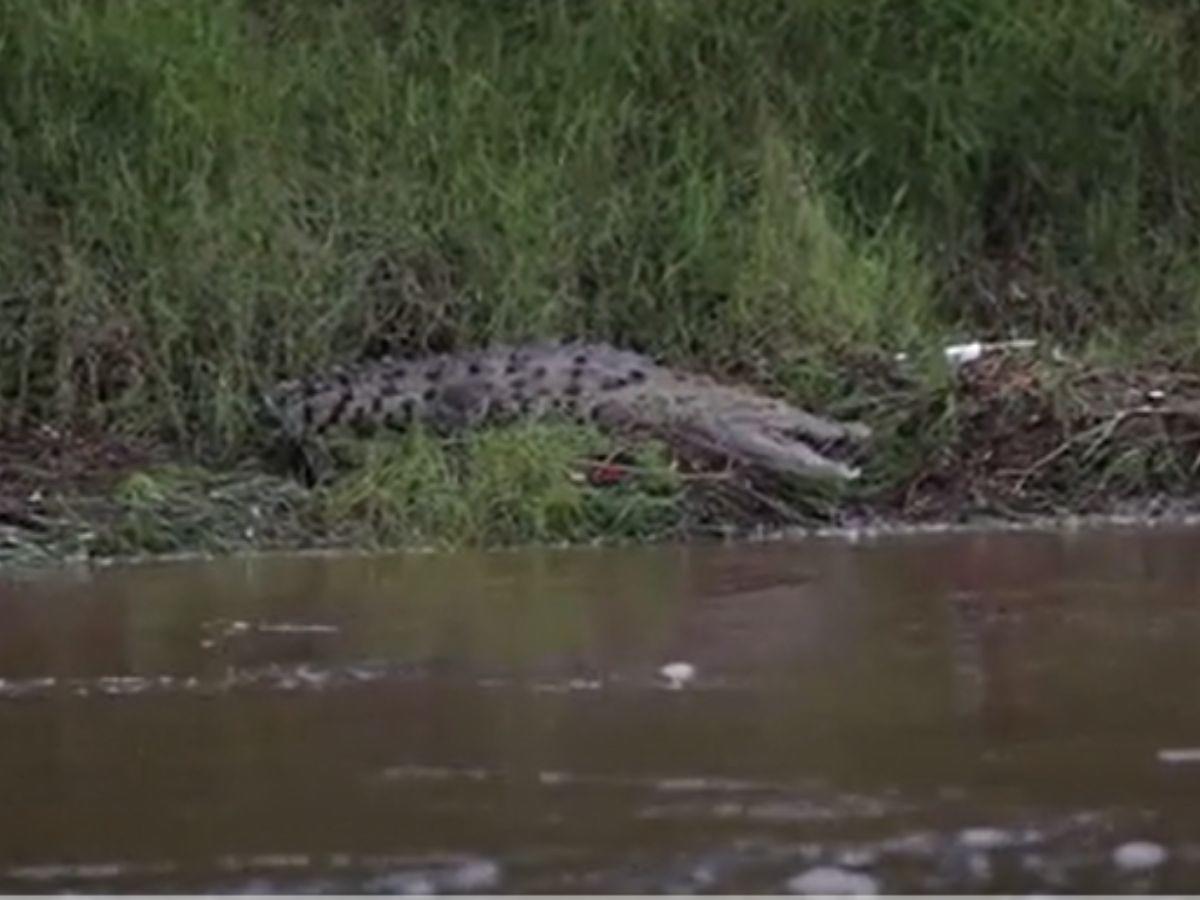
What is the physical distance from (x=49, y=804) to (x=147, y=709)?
76 cm

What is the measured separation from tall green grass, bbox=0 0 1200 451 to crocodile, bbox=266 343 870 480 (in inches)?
11.3

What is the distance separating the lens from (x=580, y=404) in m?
8.05

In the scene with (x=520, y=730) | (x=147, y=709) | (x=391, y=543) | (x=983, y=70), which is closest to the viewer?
(x=520, y=730)

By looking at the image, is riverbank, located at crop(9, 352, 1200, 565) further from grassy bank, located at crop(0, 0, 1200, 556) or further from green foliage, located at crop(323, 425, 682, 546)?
grassy bank, located at crop(0, 0, 1200, 556)

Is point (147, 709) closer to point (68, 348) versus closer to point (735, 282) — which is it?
point (68, 348)

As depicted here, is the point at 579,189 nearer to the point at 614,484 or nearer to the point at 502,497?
the point at 614,484

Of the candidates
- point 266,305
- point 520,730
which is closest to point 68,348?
point 266,305

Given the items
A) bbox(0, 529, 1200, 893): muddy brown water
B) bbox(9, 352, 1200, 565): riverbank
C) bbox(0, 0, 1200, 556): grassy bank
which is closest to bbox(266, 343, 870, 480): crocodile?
bbox(9, 352, 1200, 565): riverbank

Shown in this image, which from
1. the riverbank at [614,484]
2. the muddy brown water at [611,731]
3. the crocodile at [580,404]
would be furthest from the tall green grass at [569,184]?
the muddy brown water at [611,731]

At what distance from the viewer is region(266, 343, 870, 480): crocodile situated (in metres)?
7.84

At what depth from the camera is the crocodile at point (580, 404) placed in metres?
7.84

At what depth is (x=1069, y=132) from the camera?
397 inches

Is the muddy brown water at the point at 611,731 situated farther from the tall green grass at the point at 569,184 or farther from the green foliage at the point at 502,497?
the tall green grass at the point at 569,184

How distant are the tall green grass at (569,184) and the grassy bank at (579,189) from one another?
0.01 m
